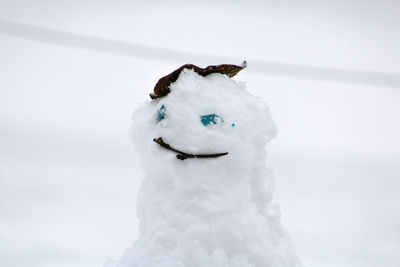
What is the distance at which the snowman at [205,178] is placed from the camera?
2.23m

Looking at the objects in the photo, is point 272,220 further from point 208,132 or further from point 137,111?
point 137,111

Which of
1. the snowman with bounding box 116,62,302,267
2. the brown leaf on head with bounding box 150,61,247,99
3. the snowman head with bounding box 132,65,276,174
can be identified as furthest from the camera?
the brown leaf on head with bounding box 150,61,247,99

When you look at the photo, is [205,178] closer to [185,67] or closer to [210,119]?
[210,119]

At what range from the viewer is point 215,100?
246 centimetres

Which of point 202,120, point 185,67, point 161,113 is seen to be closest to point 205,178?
point 202,120

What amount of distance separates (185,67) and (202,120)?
1.09ft

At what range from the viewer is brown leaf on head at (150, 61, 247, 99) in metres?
2.49

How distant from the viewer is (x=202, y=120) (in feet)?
7.82

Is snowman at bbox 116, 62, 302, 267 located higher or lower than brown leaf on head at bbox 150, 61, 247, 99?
lower

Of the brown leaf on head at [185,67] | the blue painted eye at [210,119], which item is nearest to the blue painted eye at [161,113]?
the brown leaf on head at [185,67]

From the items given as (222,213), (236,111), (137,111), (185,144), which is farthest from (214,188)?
(137,111)

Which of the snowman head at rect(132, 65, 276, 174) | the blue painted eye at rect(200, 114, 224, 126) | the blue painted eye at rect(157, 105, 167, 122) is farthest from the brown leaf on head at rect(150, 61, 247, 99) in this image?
the blue painted eye at rect(200, 114, 224, 126)

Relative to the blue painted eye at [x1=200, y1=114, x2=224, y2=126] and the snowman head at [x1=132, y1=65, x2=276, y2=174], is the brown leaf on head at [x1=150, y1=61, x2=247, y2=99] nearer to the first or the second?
the snowman head at [x1=132, y1=65, x2=276, y2=174]

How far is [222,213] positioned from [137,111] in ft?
2.62
